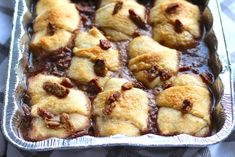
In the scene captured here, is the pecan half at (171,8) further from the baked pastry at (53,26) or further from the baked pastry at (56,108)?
the baked pastry at (56,108)

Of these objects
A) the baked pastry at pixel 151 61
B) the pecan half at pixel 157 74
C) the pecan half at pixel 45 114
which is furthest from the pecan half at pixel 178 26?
the pecan half at pixel 45 114

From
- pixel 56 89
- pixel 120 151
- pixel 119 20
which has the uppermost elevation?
pixel 119 20

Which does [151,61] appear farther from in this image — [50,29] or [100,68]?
[50,29]

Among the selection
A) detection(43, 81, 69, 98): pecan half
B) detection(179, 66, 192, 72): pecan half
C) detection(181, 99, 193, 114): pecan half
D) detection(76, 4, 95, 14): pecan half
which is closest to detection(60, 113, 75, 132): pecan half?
detection(43, 81, 69, 98): pecan half

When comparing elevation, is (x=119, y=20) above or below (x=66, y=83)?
above

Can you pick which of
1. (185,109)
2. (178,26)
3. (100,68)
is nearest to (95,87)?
(100,68)

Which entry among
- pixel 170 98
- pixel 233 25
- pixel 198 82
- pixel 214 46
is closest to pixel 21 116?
pixel 170 98

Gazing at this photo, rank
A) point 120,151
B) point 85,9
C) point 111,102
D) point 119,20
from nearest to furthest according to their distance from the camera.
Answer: point 120,151 → point 111,102 → point 119,20 → point 85,9

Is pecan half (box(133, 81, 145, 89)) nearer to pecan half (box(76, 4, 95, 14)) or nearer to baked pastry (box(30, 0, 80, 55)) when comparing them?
baked pastry (box(30, 0, 80, 55))
